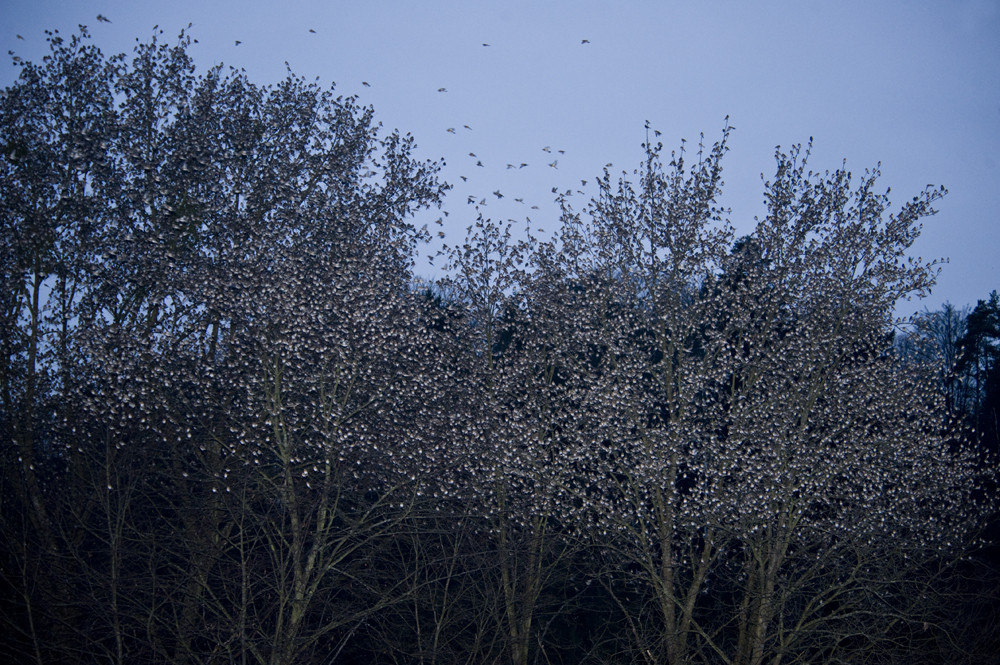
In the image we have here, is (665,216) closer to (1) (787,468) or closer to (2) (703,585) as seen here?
(1) (787,468)

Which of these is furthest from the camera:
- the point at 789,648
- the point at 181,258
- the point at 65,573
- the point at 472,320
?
the point at 472,320

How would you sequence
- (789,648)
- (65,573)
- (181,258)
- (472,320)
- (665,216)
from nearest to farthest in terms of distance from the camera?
(65,573) < (789,648) < (181,258) < (665,216) < (472,320)

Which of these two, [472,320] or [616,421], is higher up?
[472,320]

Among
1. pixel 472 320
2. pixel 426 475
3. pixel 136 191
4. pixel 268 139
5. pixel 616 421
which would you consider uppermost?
pixel 268 139

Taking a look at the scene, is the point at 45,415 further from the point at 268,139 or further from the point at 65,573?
the point at 268,139

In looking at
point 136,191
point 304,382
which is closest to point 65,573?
point 304,382

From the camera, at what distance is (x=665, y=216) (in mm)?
18094

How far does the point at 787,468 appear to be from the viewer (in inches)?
610

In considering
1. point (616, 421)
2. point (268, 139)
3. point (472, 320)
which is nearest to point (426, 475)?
point (616, 421)

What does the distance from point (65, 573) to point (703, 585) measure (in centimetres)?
1432

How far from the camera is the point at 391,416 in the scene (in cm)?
1588

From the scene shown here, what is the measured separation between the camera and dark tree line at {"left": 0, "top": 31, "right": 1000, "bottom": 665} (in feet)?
47.3

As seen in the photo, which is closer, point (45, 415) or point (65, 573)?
point (65, 573)

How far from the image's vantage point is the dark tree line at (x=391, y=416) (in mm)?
14414
